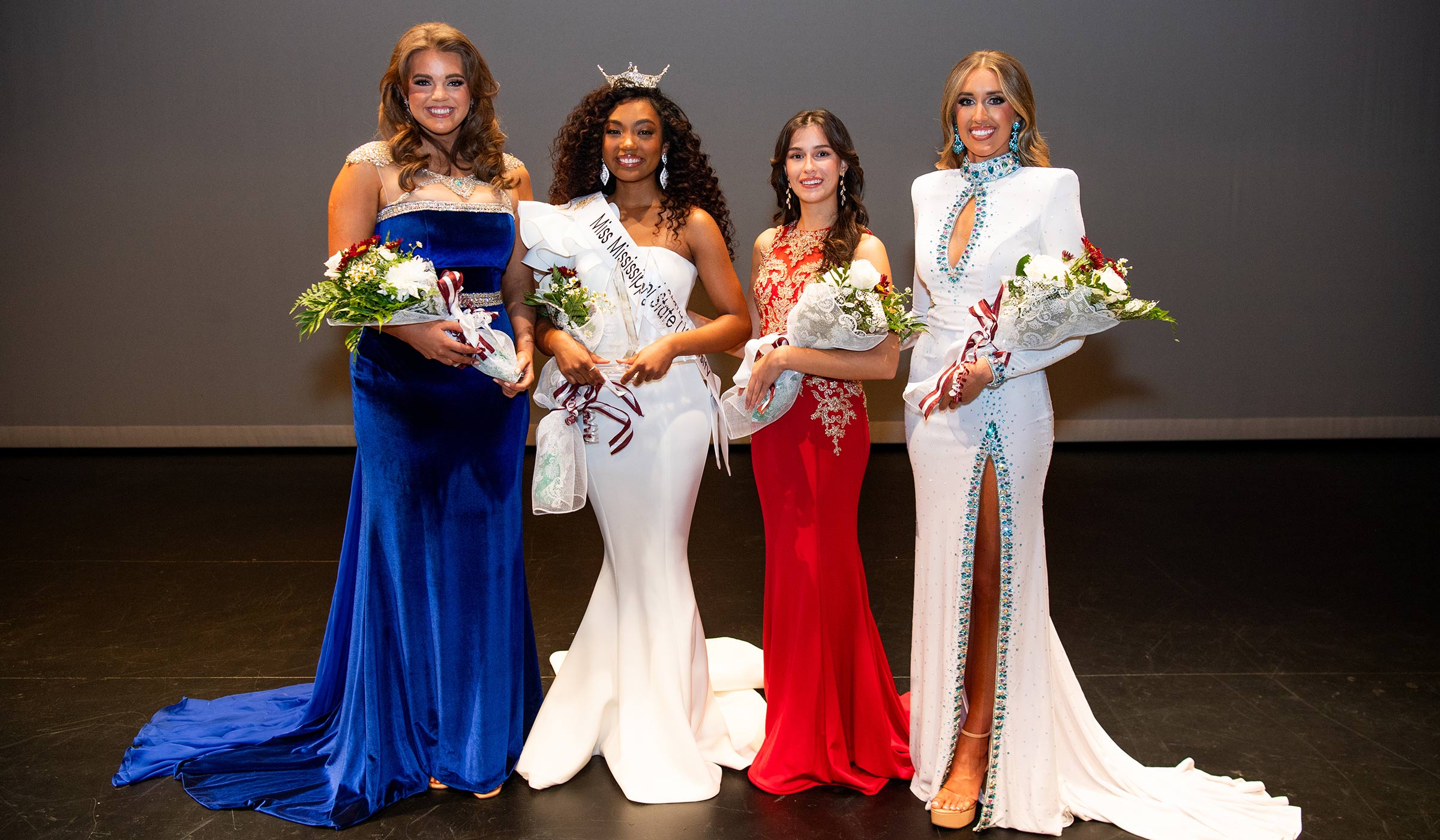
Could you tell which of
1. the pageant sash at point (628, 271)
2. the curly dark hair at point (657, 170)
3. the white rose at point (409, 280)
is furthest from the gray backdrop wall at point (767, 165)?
the white rose at point (409, 280)

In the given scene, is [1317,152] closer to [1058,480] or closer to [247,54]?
[1058,480]

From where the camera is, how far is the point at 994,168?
2232 millimetres

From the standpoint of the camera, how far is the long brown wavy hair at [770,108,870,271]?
7.75 ft

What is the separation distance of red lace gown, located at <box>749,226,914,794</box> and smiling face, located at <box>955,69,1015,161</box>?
0.39 metres

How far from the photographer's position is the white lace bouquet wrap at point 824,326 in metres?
2.17

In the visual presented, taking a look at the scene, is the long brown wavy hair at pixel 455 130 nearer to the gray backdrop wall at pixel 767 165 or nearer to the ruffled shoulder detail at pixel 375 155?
the ruffled shoulder detail at pixel 375 155

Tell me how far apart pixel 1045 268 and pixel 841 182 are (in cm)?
59

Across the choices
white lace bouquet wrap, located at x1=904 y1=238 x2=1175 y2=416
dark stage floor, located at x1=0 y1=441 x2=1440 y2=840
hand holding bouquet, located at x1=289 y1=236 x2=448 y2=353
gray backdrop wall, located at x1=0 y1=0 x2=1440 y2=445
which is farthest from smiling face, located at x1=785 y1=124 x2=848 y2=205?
gray backdrop wall, located at x1=0 y1=0 x2=1440 y2=445

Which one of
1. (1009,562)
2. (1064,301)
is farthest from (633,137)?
(1009,562)

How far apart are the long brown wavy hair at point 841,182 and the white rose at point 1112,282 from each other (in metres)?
0.54

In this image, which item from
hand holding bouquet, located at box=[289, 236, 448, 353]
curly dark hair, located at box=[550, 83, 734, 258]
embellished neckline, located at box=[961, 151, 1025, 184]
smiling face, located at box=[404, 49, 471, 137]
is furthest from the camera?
curly dark hair, located at box=[550, 83, 734, 258]

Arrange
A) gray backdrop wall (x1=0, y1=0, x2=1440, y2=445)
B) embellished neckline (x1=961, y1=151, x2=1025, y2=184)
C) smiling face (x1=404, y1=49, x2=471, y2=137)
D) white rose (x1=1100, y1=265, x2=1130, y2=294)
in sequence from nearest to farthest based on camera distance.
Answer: white rose (x1=1100, y1=265, x2=1130, y2=294) → embellished neckline (x1=961, y1=151, x2=1025, y2=184) → smiling face (x1=404, y1=49, x2=471, y2=137) → gray backdrop wall (x1=0, y1=0, x2=1440, y2=445)

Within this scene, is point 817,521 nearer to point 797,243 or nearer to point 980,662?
point 980,662

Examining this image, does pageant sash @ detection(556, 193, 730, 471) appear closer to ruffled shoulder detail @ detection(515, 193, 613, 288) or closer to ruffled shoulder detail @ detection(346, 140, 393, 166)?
ruffled shoulder detail @ detection(515, 193, 613, 288)
